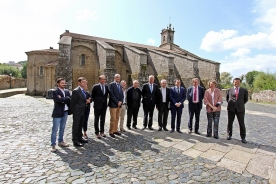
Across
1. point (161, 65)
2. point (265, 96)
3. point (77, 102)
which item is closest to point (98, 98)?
point (77, 102)

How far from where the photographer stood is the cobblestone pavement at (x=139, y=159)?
3.16m

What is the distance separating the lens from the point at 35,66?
A: 22812mm

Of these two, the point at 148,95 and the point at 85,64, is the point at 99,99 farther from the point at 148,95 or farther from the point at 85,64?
the point at 85,64

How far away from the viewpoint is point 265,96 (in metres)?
21.0

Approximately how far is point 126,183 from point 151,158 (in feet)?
3.86

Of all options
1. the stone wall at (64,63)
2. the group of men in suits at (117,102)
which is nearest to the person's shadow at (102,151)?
the group of men in suits at (117,102)

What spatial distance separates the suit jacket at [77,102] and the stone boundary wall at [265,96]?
22485 mm

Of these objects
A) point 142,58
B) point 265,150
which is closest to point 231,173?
point 265,150

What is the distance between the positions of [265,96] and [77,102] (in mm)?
23324

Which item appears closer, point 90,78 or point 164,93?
point 164,93

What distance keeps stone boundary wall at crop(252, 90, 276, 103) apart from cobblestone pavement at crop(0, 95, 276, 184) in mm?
18142

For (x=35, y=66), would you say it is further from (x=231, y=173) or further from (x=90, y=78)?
(x=231, y=173)

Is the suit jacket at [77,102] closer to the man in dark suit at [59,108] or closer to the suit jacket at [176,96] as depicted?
the man in dark suit at [59,108]

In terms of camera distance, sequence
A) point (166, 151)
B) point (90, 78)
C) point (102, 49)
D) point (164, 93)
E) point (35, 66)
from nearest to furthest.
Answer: point (166, 151)
point (164, 93)
point (102, 49)
point (90, 78)
point (35, 66)
